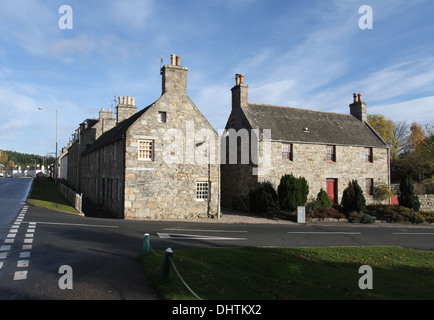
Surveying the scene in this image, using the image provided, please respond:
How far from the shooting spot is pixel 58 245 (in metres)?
11.2

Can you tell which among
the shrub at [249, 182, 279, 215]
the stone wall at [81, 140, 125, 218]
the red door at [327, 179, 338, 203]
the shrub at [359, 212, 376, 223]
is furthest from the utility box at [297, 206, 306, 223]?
the stone wall at [81, 140, 125, 218]

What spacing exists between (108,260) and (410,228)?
20.9m

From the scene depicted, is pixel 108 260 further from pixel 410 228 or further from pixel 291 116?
pixel 291 116

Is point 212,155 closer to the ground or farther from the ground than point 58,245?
farther from the ground

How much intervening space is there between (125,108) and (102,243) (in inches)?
912

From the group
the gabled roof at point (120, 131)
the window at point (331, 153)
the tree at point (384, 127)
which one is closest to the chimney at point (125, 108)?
the gabled roof at point (120, 131)

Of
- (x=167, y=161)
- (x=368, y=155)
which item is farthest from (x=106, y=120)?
(x=368, y=155)

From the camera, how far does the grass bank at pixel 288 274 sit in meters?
7.50

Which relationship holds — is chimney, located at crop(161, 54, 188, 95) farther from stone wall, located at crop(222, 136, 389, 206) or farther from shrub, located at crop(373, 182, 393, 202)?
shrub, located at crop(373, 182, 393, 202)

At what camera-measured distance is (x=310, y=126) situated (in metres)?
29.5

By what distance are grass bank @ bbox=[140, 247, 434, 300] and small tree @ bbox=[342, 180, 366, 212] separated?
41.2 ft

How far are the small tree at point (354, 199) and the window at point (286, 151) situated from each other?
546 cm

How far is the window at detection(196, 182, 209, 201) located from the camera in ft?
73.7

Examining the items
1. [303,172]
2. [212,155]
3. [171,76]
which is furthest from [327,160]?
[171,76]
